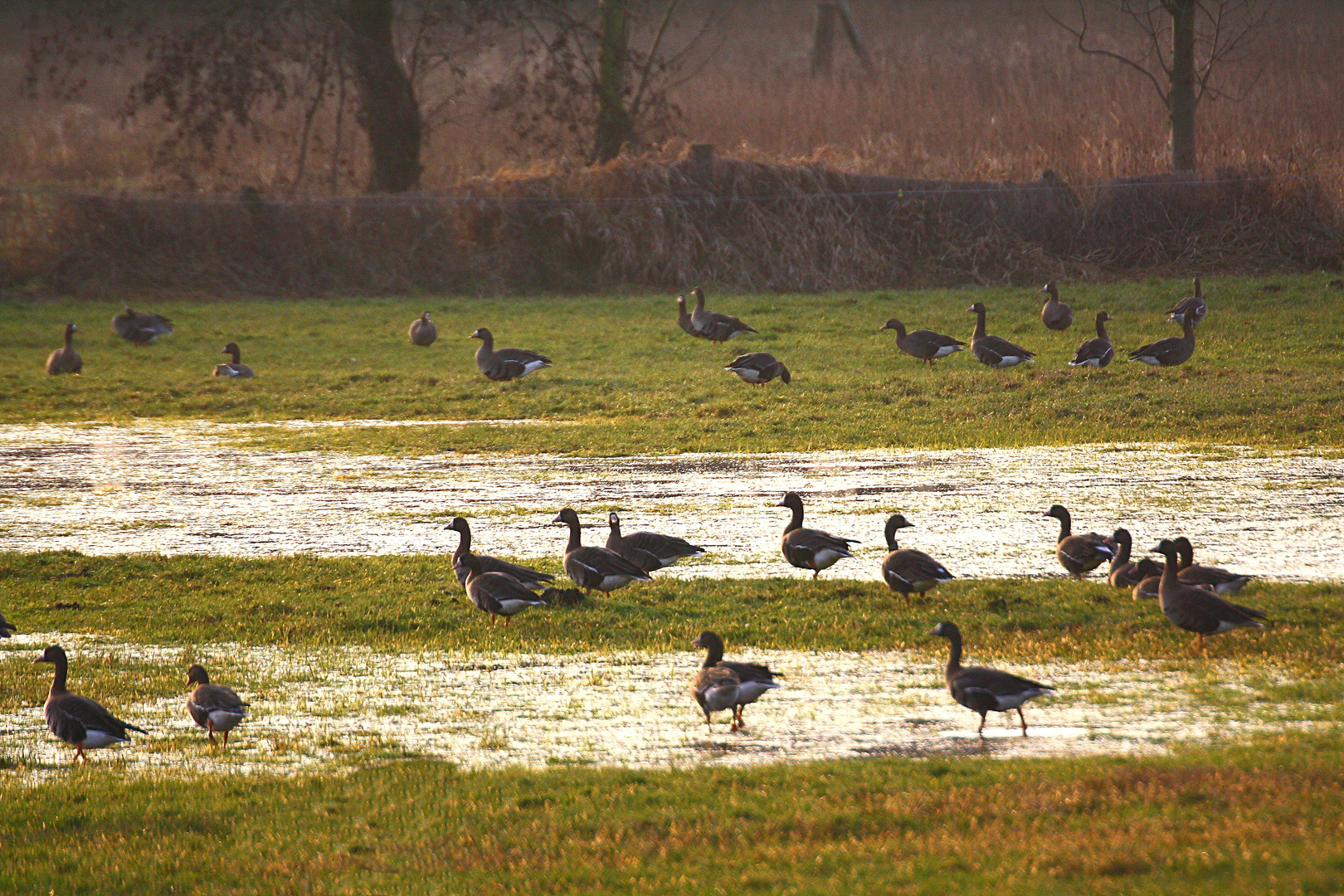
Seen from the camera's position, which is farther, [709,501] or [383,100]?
[383,100]

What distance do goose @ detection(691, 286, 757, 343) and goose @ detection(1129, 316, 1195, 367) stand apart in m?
9.00

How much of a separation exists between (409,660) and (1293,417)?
51.8ft

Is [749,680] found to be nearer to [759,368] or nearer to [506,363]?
[759,368]

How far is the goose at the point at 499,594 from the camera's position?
1204 cm

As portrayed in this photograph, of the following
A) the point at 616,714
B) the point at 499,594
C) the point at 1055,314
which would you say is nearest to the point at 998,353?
the point at 1055,314

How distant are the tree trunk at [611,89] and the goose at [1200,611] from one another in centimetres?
3601

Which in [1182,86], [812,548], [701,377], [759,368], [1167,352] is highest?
[1182,86]

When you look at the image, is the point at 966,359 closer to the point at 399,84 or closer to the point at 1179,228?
the point at 1179,228

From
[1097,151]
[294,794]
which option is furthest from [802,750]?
[1097,151]

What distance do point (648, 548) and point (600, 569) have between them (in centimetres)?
90

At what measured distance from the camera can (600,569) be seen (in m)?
12.8

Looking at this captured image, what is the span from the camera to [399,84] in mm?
44562

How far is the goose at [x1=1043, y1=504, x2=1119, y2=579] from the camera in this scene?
12.9m

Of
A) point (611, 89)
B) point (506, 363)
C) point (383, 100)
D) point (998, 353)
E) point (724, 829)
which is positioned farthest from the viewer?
point (611, 89)
